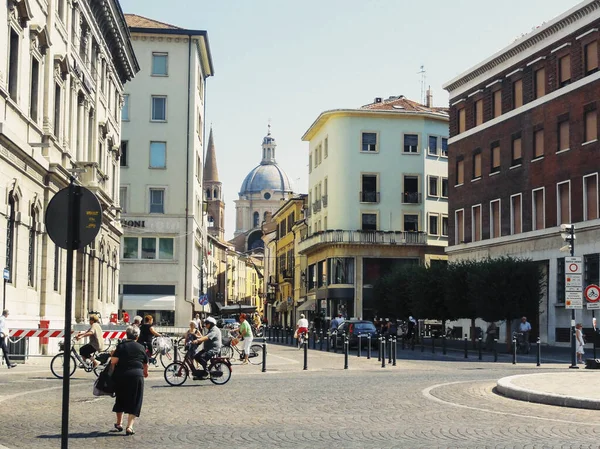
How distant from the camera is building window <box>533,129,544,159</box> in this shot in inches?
1977

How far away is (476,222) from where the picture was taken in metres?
58.2

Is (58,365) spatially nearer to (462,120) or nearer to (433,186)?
(462,120)

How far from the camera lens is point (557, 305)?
4844cm

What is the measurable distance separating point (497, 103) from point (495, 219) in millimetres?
6281

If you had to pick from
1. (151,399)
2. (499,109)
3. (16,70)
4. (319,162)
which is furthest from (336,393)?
(319,162)

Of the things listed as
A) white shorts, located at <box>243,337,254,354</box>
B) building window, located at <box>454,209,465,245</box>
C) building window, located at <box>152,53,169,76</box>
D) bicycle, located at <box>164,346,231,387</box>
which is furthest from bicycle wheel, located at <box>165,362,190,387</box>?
building window, located at <box>152,53,169,76</box>

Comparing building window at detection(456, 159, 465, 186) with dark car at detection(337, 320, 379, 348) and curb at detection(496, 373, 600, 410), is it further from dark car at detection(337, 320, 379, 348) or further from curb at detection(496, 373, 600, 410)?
curb at detection(496, 373, 600, 410)

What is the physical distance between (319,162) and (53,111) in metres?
51.2

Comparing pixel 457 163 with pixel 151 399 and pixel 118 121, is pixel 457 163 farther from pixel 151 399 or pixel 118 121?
pixel 151 399

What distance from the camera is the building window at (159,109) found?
7138 centimetres

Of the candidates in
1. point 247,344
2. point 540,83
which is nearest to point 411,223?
point 540,83

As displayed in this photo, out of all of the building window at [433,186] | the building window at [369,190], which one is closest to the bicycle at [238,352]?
the building window at [369,190]

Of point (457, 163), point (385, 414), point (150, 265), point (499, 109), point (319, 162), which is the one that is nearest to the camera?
point (385, 414)

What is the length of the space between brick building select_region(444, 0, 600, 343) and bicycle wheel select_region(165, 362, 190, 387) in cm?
2700
